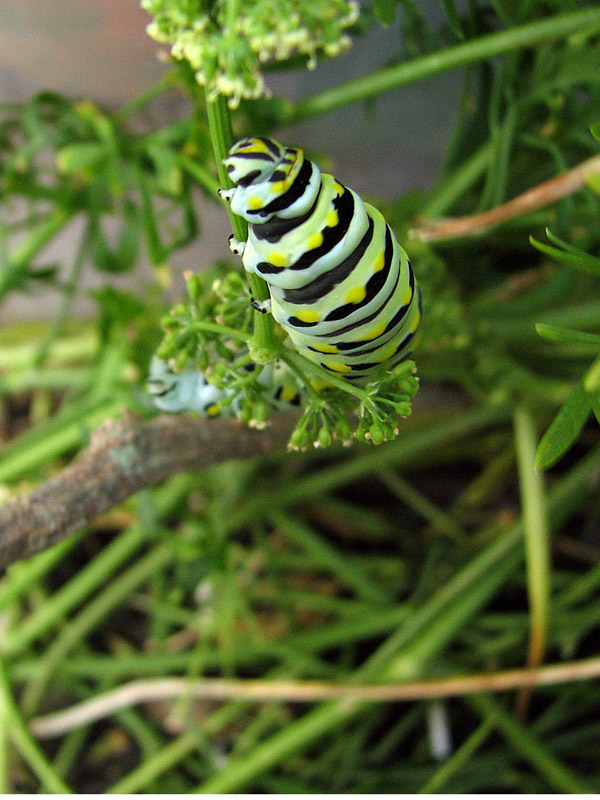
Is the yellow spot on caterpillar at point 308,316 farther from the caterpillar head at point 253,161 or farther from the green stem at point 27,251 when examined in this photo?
the green stem at point 27,251

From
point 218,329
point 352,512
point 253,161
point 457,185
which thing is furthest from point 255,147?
point 352,512

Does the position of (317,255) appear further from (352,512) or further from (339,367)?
(352,512)

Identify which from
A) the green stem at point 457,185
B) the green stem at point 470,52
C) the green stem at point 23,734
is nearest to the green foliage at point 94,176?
the green stem at point 470,52

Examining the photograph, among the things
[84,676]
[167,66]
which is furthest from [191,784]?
[167,66]

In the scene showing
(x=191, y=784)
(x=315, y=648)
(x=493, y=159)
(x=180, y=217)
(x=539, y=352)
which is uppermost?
(x=493, y=159)

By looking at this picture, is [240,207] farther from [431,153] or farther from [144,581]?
[144,581]

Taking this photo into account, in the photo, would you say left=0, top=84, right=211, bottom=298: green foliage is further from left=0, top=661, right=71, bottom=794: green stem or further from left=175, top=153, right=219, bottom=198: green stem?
left=0, top=661, right=71, bottom=794: green stem
